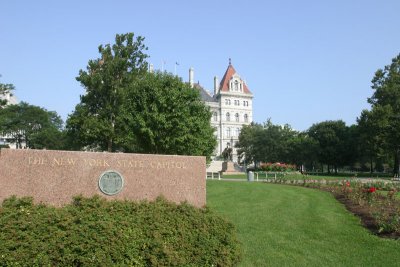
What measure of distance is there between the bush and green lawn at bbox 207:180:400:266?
1.31m

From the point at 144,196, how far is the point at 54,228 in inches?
135

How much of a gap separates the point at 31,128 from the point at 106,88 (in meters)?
43.8

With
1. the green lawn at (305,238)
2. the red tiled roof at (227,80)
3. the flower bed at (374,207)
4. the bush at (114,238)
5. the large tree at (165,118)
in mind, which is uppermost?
the red tiled roof at (227,80)

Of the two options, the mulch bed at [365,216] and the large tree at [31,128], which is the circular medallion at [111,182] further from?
the large tree at [31,128]

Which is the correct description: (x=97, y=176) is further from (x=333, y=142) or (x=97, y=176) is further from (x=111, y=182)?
(x=333, y=142)

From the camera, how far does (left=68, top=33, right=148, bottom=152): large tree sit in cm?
3494

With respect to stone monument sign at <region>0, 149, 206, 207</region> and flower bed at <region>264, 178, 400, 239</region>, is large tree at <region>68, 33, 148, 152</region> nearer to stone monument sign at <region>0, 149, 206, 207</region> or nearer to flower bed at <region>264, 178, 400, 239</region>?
flower bed at <region>264, 178, 400, 239</region>

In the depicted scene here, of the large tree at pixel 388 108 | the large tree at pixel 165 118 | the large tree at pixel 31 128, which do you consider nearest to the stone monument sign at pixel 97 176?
the large tree at pixel 165 118

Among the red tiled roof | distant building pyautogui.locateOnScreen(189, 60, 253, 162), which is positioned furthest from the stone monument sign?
the red tiled roof

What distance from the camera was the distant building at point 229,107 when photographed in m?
91.3

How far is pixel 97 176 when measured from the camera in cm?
829

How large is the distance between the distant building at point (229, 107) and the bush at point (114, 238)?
3306 inches

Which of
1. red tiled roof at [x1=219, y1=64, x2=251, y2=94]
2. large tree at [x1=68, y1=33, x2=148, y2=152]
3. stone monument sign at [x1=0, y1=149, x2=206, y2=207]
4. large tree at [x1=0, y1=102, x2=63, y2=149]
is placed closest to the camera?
stone monument sign at [x1=0, y1=149, x2=206, y2=207]

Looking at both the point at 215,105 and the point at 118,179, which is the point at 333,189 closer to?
the point at 118,179
